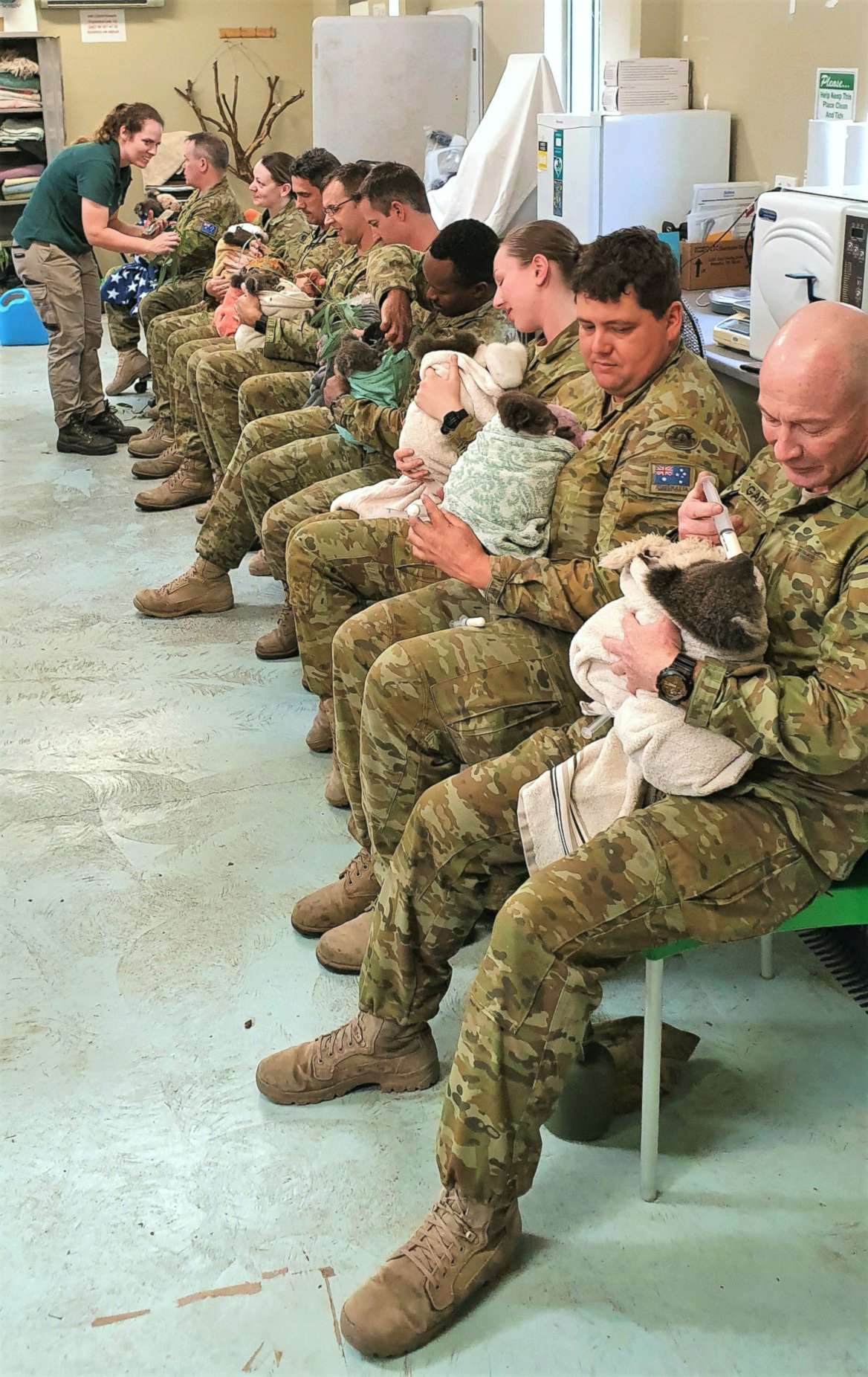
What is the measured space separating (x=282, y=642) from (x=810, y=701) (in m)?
2.45

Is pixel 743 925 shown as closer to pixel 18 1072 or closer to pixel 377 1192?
pixel 377 1192

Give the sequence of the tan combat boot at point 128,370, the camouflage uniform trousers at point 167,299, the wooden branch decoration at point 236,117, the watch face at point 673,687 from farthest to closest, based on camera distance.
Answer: the wooden branch decoration at point 236,117 → the tan combat boot at point 128,370 → the camouflage uniform trousers at point 167,299 → the watch face at point 673,687

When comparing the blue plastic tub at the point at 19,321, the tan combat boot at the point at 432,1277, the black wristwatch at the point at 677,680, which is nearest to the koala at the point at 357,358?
the black wristwatch at the point at 677,680

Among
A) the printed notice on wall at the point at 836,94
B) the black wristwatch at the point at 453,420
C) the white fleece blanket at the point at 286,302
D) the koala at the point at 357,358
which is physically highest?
the printed notice on wall at the point at 836,94

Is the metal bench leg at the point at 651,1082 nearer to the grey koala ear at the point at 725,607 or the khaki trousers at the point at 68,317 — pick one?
the grey koala ear at the point at 725,607

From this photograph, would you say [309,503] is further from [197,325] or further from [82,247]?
[82,247]

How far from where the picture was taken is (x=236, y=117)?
10000mm

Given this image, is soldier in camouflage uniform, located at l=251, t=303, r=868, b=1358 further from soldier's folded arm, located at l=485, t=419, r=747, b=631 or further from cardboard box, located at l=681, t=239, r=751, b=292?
cardboard box, located at l=681, t=239, r=751, b=292

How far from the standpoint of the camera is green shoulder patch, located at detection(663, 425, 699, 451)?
7.03 ft

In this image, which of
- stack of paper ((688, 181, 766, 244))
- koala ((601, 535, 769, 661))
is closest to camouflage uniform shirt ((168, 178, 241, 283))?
stack of paper ((688, 181, 766, 244))

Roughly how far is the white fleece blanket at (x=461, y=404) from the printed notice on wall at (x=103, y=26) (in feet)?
27.0

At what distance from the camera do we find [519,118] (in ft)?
16.5

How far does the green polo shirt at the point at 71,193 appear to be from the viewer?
5.84 m

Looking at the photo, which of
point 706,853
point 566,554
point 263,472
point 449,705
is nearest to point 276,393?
point 263,472
